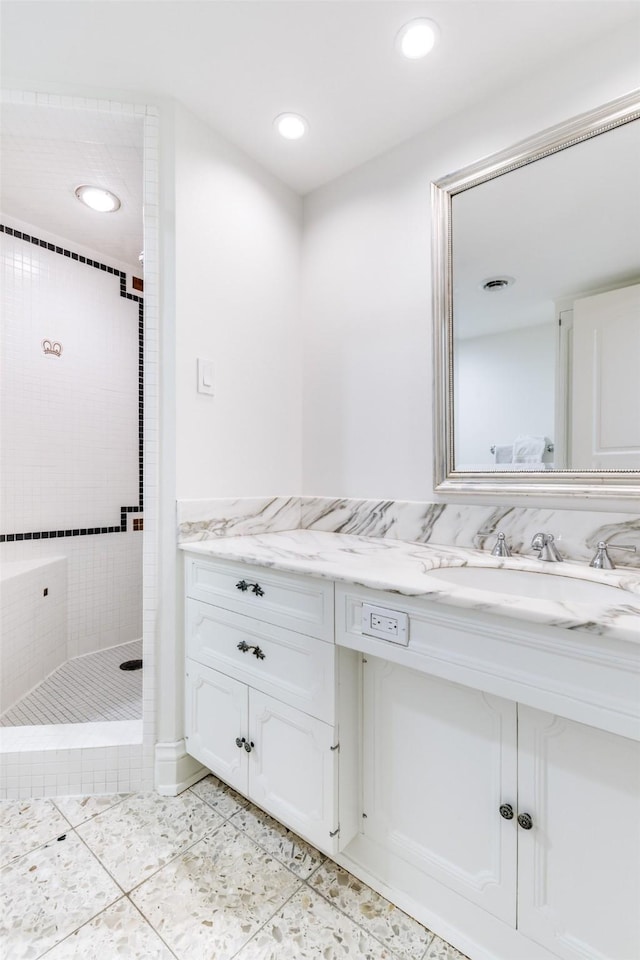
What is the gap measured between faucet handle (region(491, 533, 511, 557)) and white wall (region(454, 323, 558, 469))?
26cm

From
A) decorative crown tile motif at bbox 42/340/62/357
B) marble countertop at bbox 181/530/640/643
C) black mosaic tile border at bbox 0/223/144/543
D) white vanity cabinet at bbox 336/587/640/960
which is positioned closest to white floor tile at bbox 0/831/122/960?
white vanity cabinet at bbox 336/587/640/960

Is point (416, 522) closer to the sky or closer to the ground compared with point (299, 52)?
closer to the ground

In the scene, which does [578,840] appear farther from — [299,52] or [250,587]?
[299,52]

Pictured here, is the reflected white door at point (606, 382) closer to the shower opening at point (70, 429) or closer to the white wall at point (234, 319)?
the white wall at point (234, 319)

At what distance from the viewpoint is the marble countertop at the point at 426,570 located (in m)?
0.72

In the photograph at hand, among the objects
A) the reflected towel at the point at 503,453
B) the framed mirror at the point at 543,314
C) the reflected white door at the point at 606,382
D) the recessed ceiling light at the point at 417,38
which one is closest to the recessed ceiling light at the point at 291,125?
the recessed ceiling light at the point at 417,38

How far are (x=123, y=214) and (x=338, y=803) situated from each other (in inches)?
98.9

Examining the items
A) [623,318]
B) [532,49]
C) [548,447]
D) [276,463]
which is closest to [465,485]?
[548,447]

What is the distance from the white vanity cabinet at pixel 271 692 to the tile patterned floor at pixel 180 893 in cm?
14

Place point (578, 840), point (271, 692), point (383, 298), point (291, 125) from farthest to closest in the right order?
point (383, 298) → point (291, 125) → point (271, 692) → point (578, 840)

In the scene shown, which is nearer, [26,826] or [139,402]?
[26,826]

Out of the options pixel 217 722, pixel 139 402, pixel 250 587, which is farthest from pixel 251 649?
pixel 139 402

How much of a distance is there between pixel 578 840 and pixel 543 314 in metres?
1.29

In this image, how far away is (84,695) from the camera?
1968 mm
